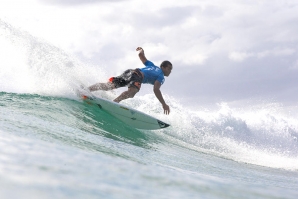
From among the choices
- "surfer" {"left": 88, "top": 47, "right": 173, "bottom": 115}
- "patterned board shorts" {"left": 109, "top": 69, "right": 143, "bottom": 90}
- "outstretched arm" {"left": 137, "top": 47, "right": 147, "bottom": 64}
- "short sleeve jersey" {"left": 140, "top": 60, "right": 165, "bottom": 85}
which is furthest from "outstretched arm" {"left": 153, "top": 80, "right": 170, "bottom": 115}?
"outstretched arm" {"left": 137, "top": 47, "right": 147, "bottom": 64}

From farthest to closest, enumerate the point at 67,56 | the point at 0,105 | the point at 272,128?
the point at 272,128
the point at 67,56
the point at 0,105

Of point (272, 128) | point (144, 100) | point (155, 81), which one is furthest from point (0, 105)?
point (272, 128)

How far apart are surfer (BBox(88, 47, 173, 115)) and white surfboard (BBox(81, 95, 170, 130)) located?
0.34m

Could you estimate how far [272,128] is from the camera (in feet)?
70.3

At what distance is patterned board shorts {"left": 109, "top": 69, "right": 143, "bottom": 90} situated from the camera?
8.98m

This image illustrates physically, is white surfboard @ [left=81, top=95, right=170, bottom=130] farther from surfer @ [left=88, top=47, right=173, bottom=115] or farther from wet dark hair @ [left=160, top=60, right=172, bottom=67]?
wet dark hair @ [left=160, top=60, right=172, bottom=67]

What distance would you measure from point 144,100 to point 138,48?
20.8 ft

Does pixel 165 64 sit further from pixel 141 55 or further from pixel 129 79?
pixel 129 79

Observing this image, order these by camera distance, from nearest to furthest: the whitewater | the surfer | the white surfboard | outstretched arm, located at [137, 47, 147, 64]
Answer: the whitewater
the white surfboard
the surfer
outstretched arm, located at [137, 47, 147, 64]

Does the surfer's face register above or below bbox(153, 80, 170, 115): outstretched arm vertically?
above

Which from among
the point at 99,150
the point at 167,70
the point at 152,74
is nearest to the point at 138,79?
the point at 152,74

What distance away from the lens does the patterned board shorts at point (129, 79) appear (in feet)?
29.5

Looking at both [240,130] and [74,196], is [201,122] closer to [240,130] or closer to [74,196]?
[240,130]

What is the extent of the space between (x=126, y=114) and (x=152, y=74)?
1180 millimetres
